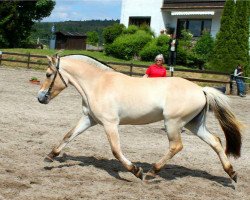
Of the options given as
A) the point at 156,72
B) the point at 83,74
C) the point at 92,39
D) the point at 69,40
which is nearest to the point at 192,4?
the point at 69,40

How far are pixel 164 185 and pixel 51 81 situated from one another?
228cm

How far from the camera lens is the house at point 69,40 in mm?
47531

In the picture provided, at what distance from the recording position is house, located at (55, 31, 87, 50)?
4753 cm

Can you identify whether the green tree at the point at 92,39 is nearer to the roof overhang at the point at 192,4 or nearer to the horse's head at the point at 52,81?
the roof overhang at the point at 192,4

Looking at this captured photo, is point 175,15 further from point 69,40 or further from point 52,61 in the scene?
point 52,61

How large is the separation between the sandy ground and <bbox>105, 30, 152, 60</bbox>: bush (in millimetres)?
17524

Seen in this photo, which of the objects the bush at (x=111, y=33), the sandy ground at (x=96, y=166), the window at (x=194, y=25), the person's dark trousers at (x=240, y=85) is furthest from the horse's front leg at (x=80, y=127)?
the window at (x=194, y=25)

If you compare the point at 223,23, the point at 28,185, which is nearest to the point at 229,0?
the point at 223,23

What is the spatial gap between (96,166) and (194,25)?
28.5 metres

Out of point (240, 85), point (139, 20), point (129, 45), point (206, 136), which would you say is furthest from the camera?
point (139, 20)

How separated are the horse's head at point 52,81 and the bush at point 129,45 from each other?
2160cm

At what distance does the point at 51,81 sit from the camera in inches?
249

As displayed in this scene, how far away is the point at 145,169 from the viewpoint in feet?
21.7

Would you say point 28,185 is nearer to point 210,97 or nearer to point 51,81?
point 51,81
